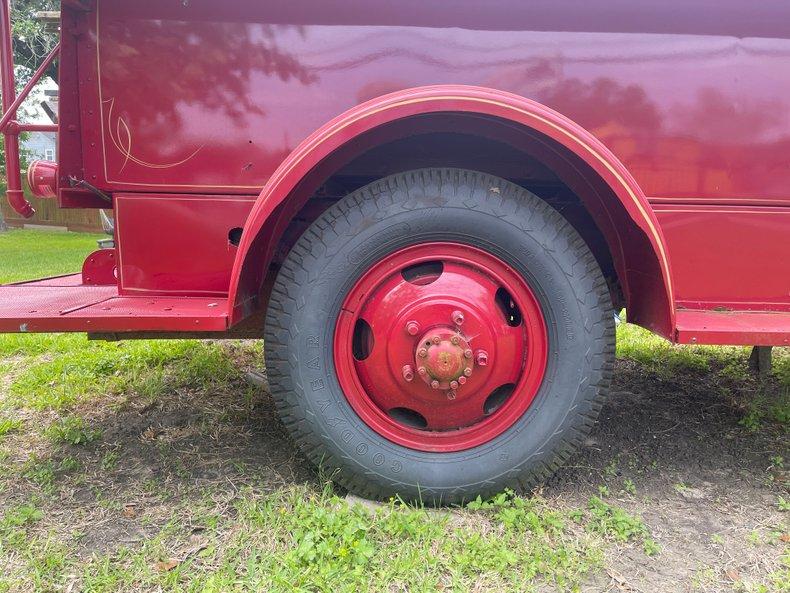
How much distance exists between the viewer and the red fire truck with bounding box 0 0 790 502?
1884 mm

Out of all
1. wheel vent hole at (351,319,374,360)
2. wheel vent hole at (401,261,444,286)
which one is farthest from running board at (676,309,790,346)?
wheel vent hole at (351,319,374,360)

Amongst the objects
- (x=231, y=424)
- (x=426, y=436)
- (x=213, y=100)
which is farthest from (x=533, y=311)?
(x=231, y=424)

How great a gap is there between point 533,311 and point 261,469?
1255mm

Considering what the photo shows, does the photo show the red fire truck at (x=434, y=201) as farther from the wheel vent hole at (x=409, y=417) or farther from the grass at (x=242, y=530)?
the grass at (x=242, y=530)

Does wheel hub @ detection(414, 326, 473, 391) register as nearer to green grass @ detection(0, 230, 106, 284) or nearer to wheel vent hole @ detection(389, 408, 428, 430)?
wheel vent hole @ detection(389, 408, 428, 430)

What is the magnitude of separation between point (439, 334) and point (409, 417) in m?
0.41

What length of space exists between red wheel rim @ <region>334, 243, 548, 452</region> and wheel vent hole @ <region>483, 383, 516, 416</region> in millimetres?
30

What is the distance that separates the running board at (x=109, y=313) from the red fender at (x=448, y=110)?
0.57 feet

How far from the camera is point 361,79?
1968mm

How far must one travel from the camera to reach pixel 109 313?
1.83 m

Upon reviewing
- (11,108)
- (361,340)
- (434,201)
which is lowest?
(361,340)

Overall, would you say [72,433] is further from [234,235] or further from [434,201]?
[434,201]

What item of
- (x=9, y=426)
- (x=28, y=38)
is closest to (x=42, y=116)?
(x=28, y=38)

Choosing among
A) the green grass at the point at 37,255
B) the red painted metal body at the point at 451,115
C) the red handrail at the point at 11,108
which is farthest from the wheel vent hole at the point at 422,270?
the green grass at the point at 37,255
